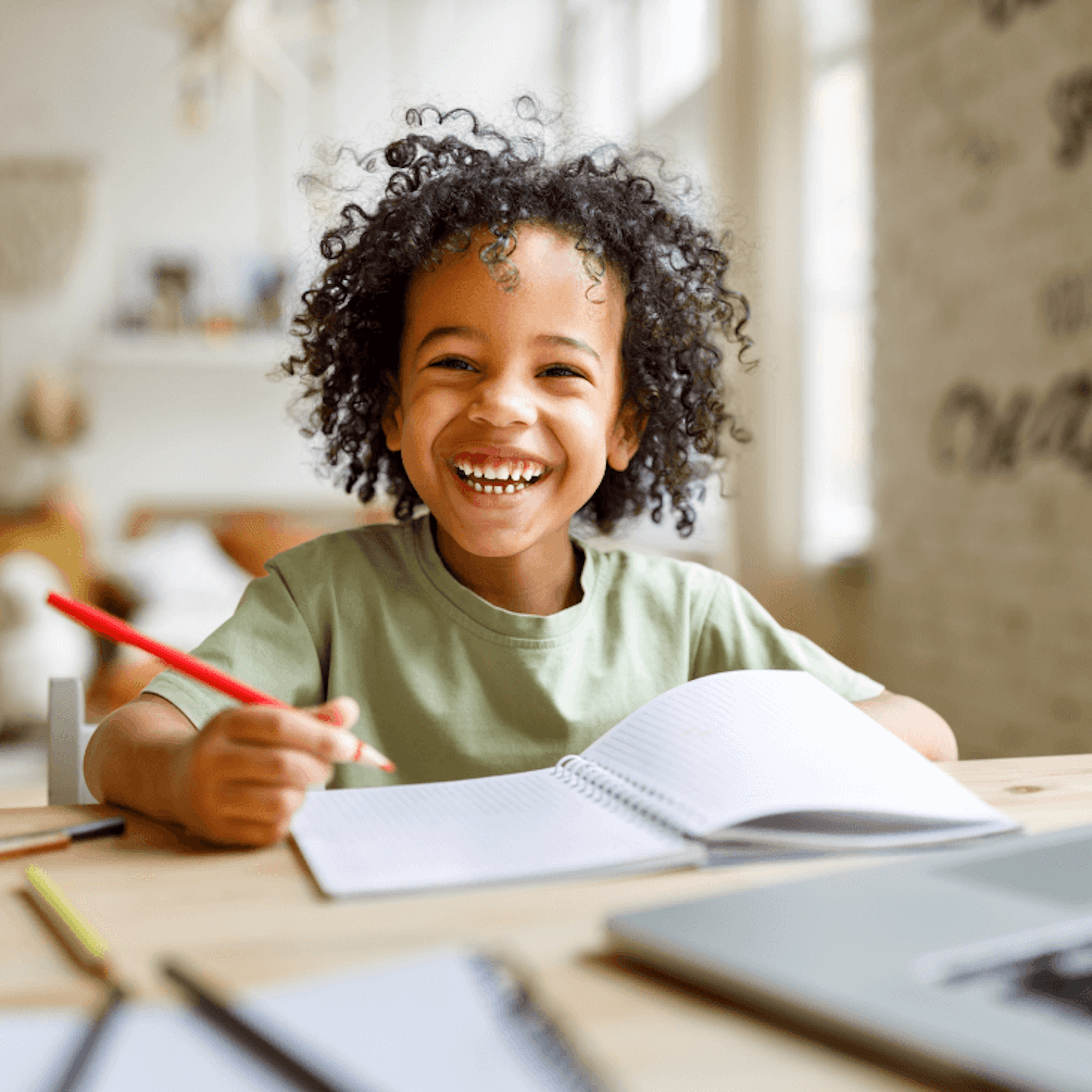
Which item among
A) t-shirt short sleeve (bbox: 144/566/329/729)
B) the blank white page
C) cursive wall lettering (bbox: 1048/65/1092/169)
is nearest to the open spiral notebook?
the blank white page

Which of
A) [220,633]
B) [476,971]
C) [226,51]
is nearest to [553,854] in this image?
[476,971]

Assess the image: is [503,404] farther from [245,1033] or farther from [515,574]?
[245,1033]

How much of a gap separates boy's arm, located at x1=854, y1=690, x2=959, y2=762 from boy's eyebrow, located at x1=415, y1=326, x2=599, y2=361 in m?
0.34

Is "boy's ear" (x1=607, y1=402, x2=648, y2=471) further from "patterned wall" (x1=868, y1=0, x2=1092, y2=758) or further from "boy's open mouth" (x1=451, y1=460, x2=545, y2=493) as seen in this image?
"patterned wall" (x1=868, y1=0, x2=1092, y2=758)

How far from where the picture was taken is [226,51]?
10.1 ft

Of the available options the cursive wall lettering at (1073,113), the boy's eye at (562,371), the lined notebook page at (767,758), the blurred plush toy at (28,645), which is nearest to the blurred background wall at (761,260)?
the cursive wall lettering at (1073,113)

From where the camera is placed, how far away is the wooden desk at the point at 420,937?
0.34m

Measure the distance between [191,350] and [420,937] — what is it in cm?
412

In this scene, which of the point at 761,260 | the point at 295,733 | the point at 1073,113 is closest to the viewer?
the point at 295,733

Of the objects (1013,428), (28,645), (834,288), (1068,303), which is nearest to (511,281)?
(1068,303)

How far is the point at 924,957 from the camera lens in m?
0.38

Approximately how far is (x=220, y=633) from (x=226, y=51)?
268 cm

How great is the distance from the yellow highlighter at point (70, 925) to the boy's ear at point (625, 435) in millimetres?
633

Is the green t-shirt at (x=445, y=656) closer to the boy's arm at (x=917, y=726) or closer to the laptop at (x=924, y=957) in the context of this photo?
the boy's arm at (x=917, y=726)
